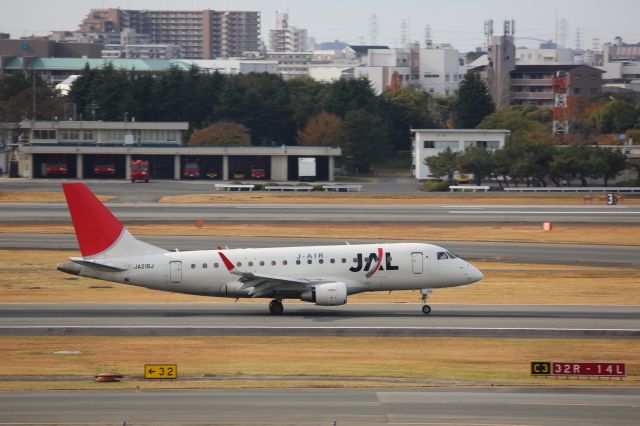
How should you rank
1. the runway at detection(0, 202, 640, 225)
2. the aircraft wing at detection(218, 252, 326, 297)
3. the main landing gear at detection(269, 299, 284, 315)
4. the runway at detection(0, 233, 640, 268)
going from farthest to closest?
the runway at detection(0, 202, 640, 225)
the runway at detection(0, 233, 640, 268)
the main landing gear at detection(269, 299, 284, 315)
the aircraft wing at detection(218, 252, 326, 297)

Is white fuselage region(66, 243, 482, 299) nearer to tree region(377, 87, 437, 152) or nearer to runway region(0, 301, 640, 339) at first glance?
runway region(0, 301, 640, 339)

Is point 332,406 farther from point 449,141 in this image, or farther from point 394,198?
point 449,141

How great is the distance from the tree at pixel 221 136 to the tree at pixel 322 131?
985 cm

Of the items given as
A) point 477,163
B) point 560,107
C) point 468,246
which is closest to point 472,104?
point 560,107

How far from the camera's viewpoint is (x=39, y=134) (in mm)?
155625

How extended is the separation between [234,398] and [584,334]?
17.1 m

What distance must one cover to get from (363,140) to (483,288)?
4056 inches

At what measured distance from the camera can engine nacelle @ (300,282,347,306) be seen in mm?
46906

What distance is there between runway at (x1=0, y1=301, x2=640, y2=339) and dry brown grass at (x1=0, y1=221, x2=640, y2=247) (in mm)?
26866

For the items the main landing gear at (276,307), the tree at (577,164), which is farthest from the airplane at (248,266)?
the tree at (577,164)

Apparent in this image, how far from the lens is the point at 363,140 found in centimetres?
15900

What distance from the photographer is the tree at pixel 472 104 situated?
188000 mm

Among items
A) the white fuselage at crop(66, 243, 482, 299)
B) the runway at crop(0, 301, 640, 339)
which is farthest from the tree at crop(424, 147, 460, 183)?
the white fuselage at crop(66, 243, 482, 299)

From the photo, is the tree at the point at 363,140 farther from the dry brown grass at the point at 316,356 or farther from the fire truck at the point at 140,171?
the dry brown grass at the point at 316,356
